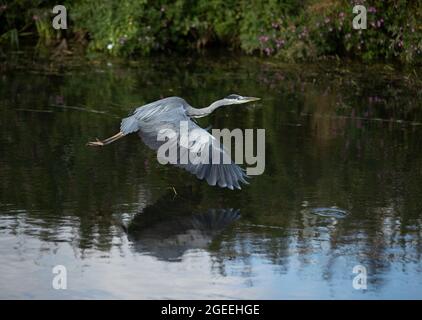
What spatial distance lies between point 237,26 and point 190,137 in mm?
7856

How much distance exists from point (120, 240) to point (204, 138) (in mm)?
1292

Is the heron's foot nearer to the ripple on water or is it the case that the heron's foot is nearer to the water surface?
the water surface

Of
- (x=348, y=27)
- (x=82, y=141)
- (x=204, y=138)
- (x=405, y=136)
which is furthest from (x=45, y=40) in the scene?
(x=204, y=138)

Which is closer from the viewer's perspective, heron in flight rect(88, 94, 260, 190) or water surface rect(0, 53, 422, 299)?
water surface rect(0, 53, 422, 299)

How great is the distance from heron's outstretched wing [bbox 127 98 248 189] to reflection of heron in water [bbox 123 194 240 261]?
312mm

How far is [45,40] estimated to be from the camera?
16.3 meters

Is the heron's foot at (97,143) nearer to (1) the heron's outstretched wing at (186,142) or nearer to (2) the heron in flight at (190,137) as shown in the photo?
(2) the heron in flight at (190,137)

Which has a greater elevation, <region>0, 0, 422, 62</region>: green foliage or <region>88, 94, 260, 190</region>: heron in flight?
<region>0, 0, 422, 62</region>: green foliage

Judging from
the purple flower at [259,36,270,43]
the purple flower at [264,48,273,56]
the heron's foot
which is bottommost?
the heron's foot

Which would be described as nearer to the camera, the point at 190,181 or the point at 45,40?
the point at 190,181

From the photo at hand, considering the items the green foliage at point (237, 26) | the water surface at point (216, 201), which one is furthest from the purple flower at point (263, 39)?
the water surface at point (216, 201)

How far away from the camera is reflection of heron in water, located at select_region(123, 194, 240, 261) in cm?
743

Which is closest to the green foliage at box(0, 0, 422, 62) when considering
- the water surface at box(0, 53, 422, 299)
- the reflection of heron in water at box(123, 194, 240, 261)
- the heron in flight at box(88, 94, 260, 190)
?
the water surface at box(0, 53, 422, 299)
